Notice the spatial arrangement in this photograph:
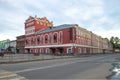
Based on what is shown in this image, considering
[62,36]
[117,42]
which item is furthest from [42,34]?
[117,42]

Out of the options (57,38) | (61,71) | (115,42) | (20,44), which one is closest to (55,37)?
(57,38)

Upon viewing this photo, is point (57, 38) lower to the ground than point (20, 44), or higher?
higher

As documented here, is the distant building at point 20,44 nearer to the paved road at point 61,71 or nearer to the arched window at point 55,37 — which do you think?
the arched window at point 55,37

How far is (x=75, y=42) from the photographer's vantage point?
64.9 metres

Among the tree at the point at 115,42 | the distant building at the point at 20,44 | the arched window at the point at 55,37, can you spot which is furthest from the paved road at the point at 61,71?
the tree at the point at 115,42

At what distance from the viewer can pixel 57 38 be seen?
70.6 m

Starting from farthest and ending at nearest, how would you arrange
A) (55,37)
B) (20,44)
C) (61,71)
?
1. (20,44)
2. (55,37)
3. (61,71)

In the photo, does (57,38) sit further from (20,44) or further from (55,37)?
(20,44)

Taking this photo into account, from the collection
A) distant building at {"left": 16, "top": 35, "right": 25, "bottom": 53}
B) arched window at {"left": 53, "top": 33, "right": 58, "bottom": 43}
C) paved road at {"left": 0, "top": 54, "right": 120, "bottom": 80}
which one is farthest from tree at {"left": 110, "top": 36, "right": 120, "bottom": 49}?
paved road at {"left": 0, "top": 54, "right": 120, "bottom": 80}

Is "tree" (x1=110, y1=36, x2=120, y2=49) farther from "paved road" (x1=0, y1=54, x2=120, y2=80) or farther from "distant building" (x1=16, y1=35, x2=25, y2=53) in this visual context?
"paved road" (x1=0, y1=54, x2=120, y2=80)

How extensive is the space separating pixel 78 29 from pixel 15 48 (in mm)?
48596

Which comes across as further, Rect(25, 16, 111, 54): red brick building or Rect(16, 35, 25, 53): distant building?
Rect(16, 35, 25, 53): distant building

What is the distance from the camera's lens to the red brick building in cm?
6525

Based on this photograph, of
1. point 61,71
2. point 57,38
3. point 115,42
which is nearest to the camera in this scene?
point 61,71
